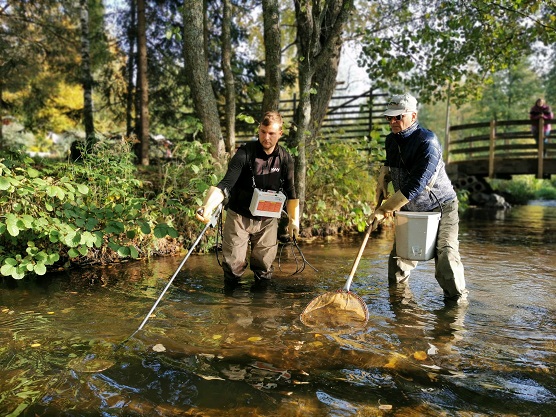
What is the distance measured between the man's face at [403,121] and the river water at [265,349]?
1807 millimetres

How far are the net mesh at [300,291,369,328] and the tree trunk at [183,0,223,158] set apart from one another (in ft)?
15.2

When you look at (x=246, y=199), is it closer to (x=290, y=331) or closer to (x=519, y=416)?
A: (x=290, y=331)

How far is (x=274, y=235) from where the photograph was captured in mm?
5727

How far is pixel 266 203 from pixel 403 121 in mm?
1599

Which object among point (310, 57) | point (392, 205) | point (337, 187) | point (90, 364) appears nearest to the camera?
point (90, 364)

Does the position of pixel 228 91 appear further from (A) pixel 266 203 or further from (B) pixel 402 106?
(B) pixel 402 106

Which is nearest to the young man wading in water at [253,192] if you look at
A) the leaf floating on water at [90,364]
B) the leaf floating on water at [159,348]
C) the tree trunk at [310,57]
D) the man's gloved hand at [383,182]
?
the man's gloved hand at [383,182]

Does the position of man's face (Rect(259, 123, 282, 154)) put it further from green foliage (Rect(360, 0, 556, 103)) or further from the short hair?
green foliage (Rect(360, 0, 556, 103))

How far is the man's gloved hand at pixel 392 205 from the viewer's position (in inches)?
184

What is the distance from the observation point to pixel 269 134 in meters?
5.09

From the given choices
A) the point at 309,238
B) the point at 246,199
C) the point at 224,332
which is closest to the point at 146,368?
the point at 224,332

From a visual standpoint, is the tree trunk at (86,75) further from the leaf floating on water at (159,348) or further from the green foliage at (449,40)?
the leaf floating on water at (159,348)

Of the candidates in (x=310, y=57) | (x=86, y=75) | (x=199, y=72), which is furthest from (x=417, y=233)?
(x=86, y=75)

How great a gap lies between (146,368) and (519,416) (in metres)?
2.38
